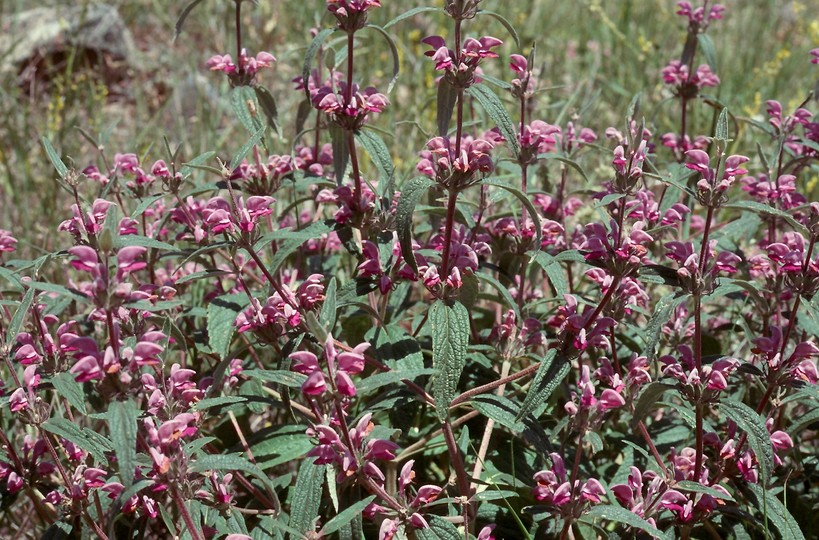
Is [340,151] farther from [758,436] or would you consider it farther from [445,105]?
[758,436]

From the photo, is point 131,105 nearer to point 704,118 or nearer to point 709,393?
point 704,118

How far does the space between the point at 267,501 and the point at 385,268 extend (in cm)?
67

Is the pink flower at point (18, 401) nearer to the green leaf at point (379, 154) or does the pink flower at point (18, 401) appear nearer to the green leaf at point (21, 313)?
the green leaf at point (21, 313)

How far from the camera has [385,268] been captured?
7.29ft

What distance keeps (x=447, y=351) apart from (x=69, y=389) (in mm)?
890

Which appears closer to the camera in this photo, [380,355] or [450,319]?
[450,319]

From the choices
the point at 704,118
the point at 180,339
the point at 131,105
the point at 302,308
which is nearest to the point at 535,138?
the point at 302,308

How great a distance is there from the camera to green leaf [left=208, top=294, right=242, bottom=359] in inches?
86.0

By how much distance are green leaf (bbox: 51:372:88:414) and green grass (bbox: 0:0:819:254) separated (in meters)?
2.10

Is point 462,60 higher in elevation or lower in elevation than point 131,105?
higher

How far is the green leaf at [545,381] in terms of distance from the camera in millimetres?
1919

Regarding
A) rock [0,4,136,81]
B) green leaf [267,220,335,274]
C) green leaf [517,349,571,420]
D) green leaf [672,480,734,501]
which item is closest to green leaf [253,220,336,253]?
green leaf [267,220,335,274]

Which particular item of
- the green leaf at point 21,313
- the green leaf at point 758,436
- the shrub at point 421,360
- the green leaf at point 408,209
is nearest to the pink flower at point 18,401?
the shrub at point 421,360

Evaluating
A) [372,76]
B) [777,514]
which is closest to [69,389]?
[777,514]
